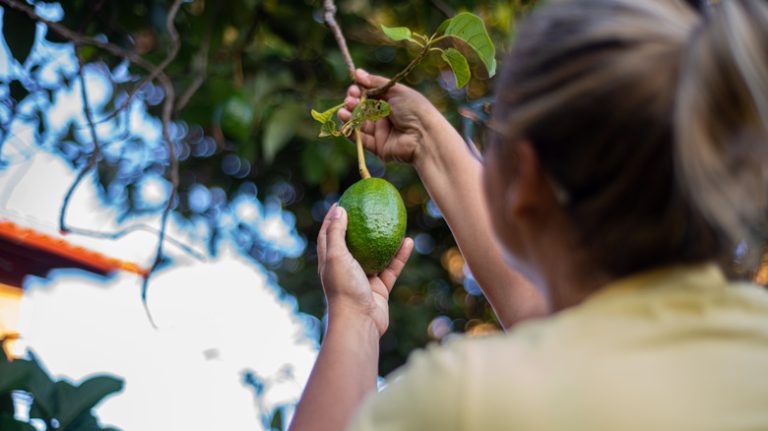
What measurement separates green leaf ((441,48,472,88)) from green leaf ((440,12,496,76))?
0.03 metres

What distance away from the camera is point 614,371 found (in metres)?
0.61

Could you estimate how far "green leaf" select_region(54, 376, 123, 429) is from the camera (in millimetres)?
1291

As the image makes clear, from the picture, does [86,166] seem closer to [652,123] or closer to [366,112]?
[366,112]

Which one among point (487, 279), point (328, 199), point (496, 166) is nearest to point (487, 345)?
point (496, 166)

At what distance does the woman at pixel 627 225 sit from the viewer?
0.61 m

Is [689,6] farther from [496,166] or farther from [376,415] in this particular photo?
[376,415]

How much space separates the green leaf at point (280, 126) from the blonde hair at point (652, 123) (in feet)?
5.73

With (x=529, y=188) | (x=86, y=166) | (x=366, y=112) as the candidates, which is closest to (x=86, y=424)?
(x=86, y=166)

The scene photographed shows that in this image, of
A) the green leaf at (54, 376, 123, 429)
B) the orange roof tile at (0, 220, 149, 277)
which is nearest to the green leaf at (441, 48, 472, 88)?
the green leaf at (54, 376, 123, 429)

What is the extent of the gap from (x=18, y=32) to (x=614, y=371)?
142 centimetres

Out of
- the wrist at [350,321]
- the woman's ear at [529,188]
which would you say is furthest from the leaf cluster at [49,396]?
the woman's ear at [529,188]

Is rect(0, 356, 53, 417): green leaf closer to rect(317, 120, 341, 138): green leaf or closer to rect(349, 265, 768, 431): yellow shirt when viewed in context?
rect(317, 120, 341, 138): green leaf

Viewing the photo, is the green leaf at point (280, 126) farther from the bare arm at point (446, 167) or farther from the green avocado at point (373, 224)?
the green avocado at point (373, 224)

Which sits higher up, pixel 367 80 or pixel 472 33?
pixel 472 33
